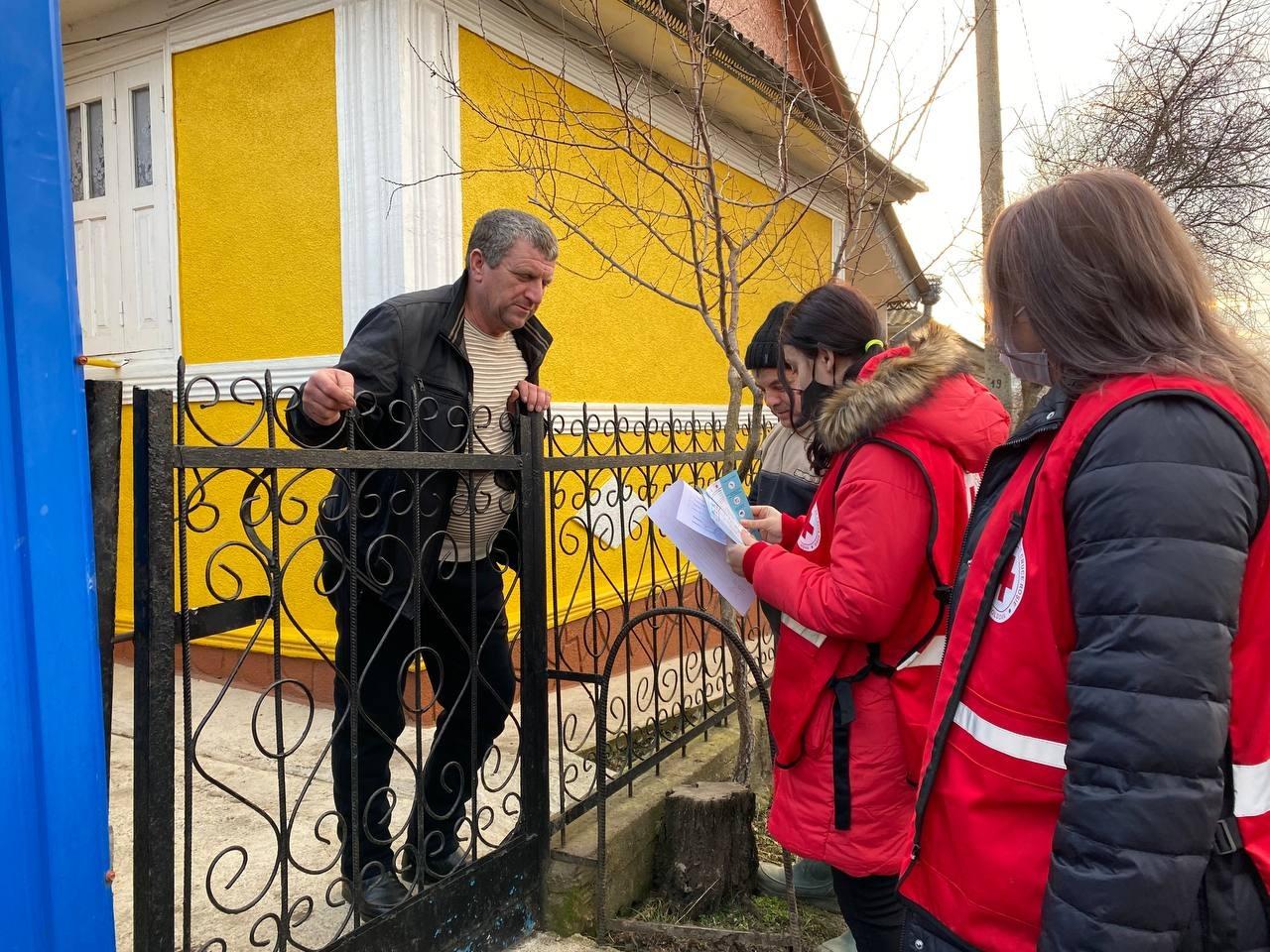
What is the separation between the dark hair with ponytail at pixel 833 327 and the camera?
2.07 meters

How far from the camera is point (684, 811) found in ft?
9.70

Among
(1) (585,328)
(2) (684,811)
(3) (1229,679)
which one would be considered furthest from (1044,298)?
(1) (585,328)

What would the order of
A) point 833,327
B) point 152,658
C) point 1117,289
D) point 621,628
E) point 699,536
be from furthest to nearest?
1. point 621,628
2. point 699,536
3. point 833,327
4. point 152,658
5. point 1117,289

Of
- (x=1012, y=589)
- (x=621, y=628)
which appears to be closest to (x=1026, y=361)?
(x=1012, y=589)

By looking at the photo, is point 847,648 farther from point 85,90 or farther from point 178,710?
point 85,90

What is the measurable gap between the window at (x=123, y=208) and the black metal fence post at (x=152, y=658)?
381 centimetres

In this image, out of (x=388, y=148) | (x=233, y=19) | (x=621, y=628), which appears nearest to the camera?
(x=621, y=628)

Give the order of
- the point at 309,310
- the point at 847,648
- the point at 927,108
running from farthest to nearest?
the point at 309,310 < the point at 927,108 < the point at 847,648

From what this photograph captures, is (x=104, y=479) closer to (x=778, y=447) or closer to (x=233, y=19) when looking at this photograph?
(x=778, y=447)

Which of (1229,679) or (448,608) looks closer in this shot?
(1229,679)

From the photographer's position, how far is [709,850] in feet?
9.62

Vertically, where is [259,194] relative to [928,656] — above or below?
above

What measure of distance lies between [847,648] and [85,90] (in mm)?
5545

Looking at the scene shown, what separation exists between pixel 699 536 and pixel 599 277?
12.0ft
